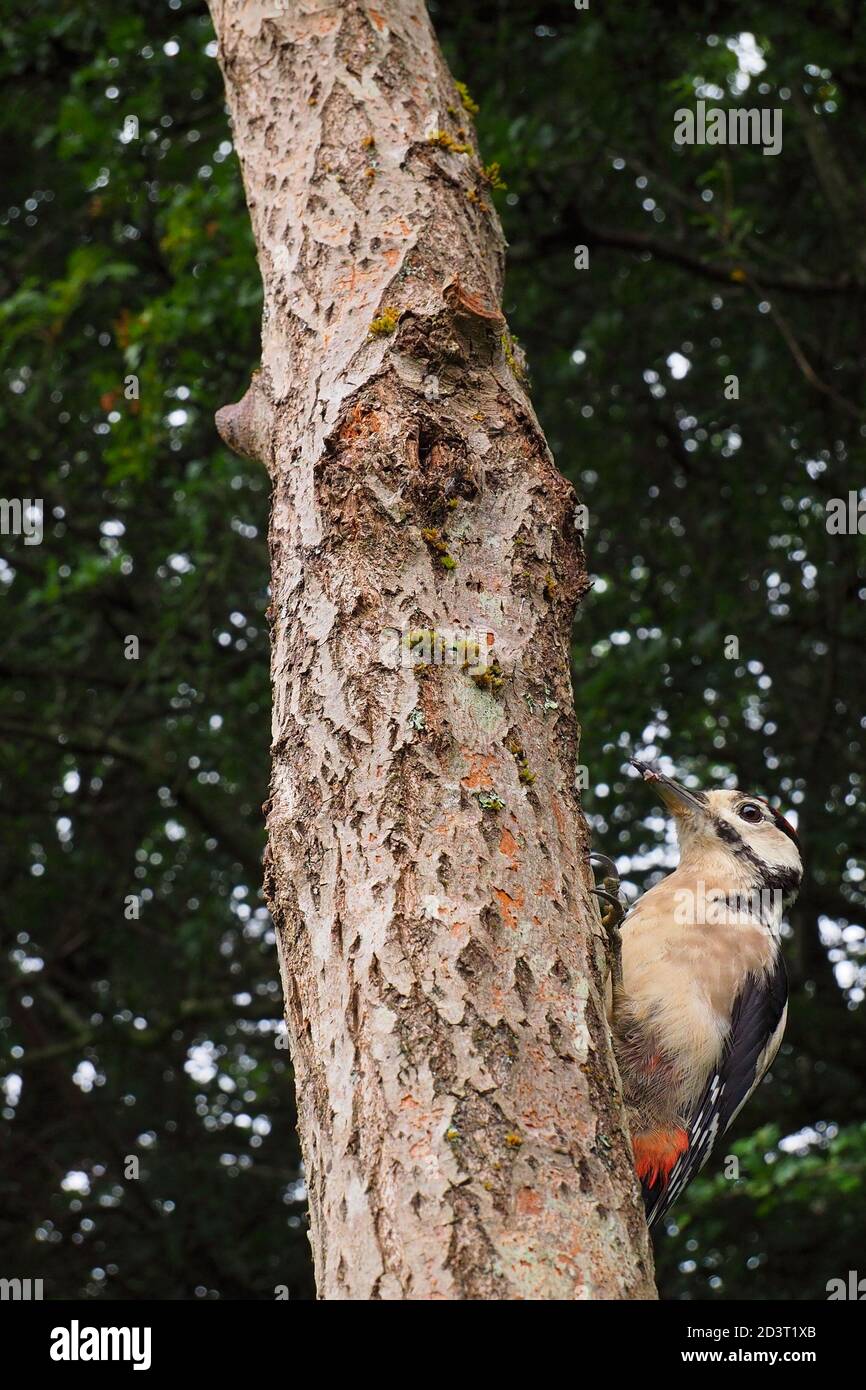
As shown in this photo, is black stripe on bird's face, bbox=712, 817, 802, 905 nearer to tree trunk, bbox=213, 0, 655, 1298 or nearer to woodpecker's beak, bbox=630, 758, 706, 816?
woodpecker's beak, bbox=630, 758, 706, 816

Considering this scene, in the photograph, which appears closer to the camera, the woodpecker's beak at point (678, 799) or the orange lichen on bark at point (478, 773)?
the orange lichen on bark at point (478, 773)

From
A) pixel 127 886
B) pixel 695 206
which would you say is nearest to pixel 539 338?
pixel 695 206

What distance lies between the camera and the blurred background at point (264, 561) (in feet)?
20.4

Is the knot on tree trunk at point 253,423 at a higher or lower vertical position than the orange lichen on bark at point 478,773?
higher

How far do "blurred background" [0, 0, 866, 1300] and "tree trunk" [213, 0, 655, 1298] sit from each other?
343 centimetres

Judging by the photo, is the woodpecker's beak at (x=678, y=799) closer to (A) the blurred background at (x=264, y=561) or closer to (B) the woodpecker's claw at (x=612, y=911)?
(B) the woodpecker's claw at (x=612, y=911)

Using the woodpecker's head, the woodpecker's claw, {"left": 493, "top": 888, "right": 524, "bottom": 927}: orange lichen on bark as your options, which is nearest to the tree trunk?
{"left": 493, "top": 888, "right": 524, "bottom": 927}: orange lichen on bark

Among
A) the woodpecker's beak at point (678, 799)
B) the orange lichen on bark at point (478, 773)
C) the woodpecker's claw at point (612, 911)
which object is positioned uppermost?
the woodpecker's beak at point (678, 799)

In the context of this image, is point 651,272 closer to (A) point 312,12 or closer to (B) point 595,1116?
(A) point 312,12

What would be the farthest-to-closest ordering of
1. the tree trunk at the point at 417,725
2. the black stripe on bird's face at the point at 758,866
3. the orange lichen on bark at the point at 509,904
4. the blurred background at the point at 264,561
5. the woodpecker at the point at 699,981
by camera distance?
1. the blurred background at the point at 264,561
2. the black stripe on bird's face at the point at 758,866
3. the woodpecker at the point at 699,981
4. the orange lichen on bark at the point at 509,904
5. the tree trunk at the point at 417,725

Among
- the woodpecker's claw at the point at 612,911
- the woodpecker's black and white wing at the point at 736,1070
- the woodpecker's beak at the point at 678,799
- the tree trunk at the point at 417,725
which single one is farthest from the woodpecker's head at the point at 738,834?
the tree trunk at the point at 417,725

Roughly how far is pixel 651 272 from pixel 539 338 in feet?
2.18

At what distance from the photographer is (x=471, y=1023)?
1667mm

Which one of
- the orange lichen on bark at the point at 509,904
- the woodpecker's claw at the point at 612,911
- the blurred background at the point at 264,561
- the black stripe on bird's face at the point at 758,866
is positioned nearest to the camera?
the orange lichen on bark at the point at 509,904
